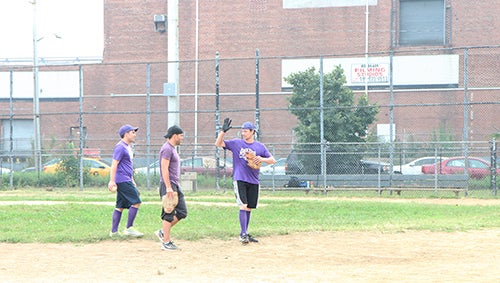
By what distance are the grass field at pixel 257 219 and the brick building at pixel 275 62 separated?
17.0m

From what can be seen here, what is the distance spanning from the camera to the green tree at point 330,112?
28.8 meters

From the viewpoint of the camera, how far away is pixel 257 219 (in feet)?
52.3

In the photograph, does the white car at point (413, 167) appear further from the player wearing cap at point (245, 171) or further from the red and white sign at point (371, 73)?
the player wearing cap at point (245, 171)

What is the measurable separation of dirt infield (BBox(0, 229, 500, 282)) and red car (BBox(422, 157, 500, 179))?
14.3m

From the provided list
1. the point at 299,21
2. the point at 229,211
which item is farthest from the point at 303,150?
the point at 299,21

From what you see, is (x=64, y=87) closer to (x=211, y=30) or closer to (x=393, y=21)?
(x=211, y=30)

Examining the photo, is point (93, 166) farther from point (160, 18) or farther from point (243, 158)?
point (243, 158)

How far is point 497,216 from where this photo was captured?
651 inches

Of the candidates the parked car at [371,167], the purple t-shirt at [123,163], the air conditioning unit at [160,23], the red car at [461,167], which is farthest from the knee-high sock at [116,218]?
the air conditioning unit at [160,23]

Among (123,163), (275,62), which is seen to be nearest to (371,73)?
(275,62)

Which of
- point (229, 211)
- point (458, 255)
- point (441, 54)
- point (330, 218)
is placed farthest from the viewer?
point (441, 54)

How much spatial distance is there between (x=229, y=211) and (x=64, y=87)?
26.0 meters

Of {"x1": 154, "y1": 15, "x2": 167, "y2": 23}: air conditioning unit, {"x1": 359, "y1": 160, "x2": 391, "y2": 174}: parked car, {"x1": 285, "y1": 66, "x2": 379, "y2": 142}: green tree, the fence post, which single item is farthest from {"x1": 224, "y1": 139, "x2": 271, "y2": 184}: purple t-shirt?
{"x1": 154, "y1": 15, "x2": 167, "y2": 23}: air conditioning unit

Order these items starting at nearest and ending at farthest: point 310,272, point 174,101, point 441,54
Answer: point 310,272 < point 174,101 < point 441,54
